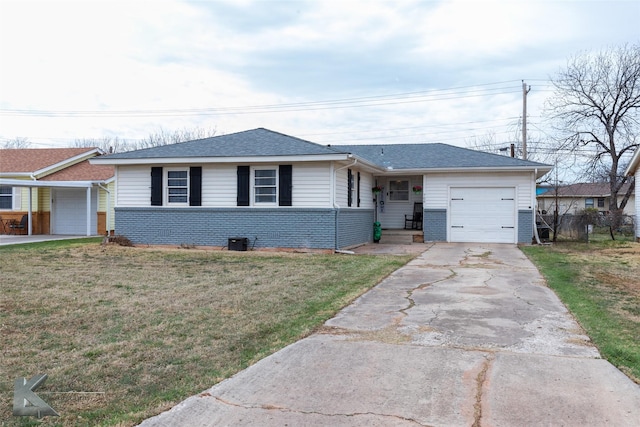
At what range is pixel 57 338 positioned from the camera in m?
5.66

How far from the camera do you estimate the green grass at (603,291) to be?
17.2 feet

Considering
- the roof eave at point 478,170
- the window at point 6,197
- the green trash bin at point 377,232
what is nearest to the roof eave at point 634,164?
the roof eave at point 478,170

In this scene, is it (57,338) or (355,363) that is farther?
(57,338)

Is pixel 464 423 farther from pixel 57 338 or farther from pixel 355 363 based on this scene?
pixel 57 338

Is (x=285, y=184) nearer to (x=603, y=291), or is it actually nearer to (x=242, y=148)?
(x=242, y=148)

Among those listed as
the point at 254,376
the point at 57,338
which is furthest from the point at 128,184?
the point at 254,376

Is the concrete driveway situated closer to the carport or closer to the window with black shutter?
the window with black shutter

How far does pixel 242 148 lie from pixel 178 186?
2.40 meters

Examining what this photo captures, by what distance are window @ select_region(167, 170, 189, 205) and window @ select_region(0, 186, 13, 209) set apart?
10.4 meters

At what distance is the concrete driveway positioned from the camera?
11.8ft

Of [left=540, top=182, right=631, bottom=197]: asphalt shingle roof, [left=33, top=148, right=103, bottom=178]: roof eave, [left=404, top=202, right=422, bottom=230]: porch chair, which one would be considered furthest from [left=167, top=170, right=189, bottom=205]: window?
[left=540, top=182, right=631, bottom=197]: asphalt shingle roof

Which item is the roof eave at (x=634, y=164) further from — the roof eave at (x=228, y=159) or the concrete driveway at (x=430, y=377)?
the concrete driveway at (x=430, y=377)

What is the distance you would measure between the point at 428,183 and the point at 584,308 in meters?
12.3
